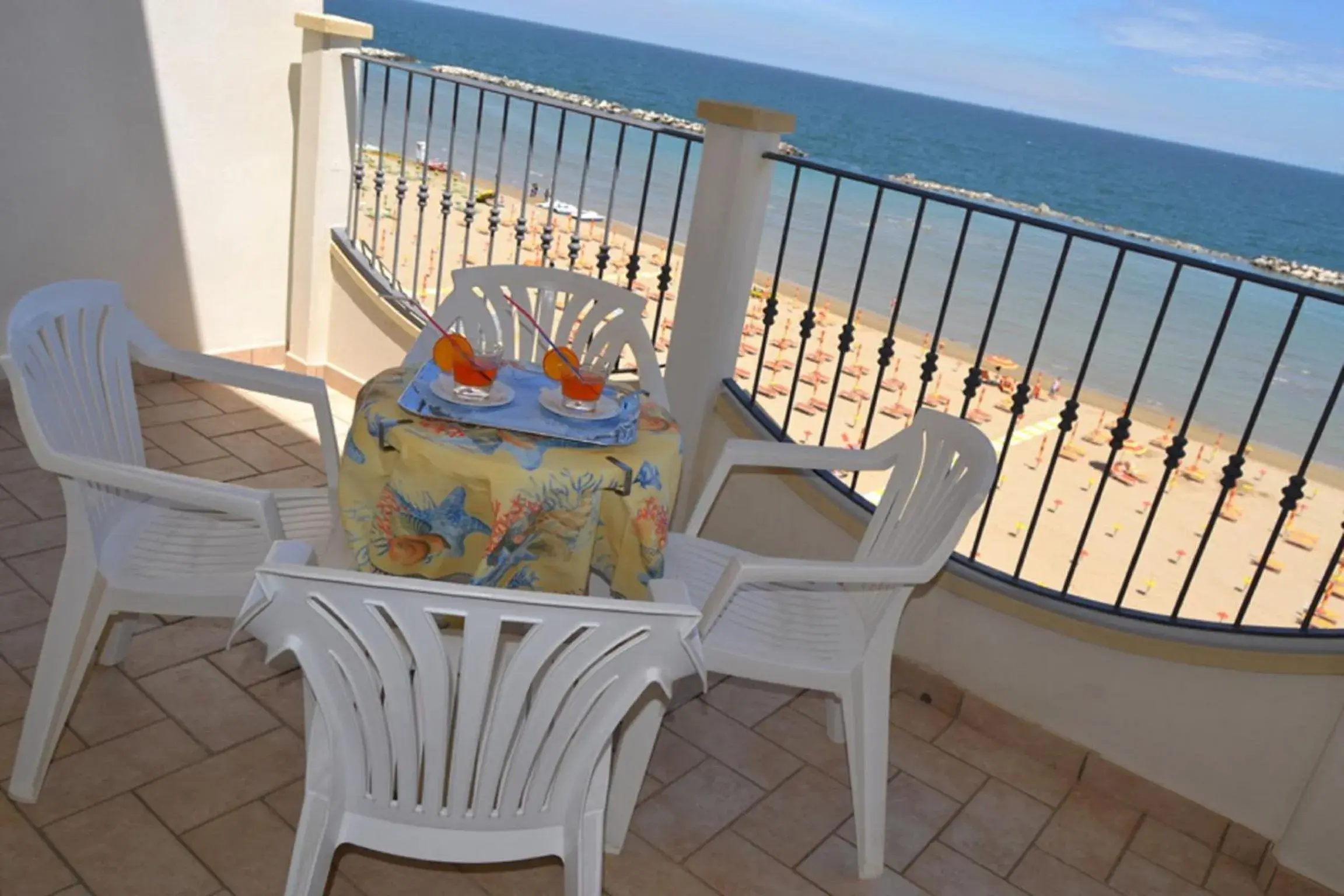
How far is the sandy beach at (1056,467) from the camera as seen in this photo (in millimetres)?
5867

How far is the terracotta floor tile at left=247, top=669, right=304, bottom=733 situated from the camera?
2250 millimetres

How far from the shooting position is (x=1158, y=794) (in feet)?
7.91

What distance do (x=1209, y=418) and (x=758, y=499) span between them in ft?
31.2

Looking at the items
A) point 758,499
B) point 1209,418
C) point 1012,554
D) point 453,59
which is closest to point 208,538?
point 758,499

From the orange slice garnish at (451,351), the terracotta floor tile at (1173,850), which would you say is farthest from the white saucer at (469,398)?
the terracotta floor tile at (1173,850)

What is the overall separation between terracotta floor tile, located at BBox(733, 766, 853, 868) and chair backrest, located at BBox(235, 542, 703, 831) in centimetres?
82

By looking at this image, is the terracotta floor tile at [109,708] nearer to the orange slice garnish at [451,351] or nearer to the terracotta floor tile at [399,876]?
the terracotta floor tile at [399,876]

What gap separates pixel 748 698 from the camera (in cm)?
262

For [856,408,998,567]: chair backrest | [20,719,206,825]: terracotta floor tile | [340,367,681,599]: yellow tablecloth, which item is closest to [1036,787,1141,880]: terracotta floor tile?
[856,408,998,567]: chair backrest

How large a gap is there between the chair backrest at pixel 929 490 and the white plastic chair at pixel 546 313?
2.01ft

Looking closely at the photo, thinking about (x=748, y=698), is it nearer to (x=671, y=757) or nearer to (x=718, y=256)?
(x=671, y=757)

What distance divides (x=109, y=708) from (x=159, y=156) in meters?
2.26

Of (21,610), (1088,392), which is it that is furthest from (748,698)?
(1088,392)

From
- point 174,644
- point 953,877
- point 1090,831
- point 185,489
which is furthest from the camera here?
point 174,644
